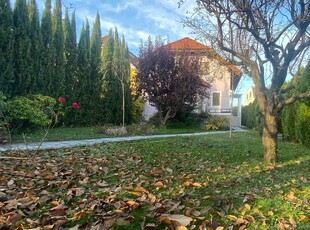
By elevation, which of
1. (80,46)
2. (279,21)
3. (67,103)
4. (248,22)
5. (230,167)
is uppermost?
(80,46)

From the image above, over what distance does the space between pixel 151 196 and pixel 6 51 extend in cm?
1035

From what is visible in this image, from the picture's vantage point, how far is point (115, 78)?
1734cm

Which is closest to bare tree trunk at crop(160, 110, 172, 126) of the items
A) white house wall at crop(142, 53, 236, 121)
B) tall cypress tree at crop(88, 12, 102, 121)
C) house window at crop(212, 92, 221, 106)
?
white house wall at crop(142, 53, 236, 121)

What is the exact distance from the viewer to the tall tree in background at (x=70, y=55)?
48.2ft

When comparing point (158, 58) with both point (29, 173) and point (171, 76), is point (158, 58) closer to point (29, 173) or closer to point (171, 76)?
point (171, 76)

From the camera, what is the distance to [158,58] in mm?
15938

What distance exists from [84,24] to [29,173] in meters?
14.3

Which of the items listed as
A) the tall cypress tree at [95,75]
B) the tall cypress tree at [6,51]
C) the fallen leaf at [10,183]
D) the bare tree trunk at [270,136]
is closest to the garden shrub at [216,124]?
the tall cypress tree at [95,75]

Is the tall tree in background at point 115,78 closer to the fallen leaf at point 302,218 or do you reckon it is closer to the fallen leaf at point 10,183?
the fallen leaf at point 10,183

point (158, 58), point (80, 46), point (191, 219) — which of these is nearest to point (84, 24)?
point (80, 46)

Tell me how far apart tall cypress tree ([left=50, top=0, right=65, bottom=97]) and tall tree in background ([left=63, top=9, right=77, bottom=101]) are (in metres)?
0.72

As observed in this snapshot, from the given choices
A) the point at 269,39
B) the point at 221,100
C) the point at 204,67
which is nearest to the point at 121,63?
the point at 204,67

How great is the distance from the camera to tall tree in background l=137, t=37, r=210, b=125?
15805 mm

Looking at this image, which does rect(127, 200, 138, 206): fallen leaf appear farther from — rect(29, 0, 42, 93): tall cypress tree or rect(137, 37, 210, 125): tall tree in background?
rect(137, 37, 210, 125): tall tree in background
